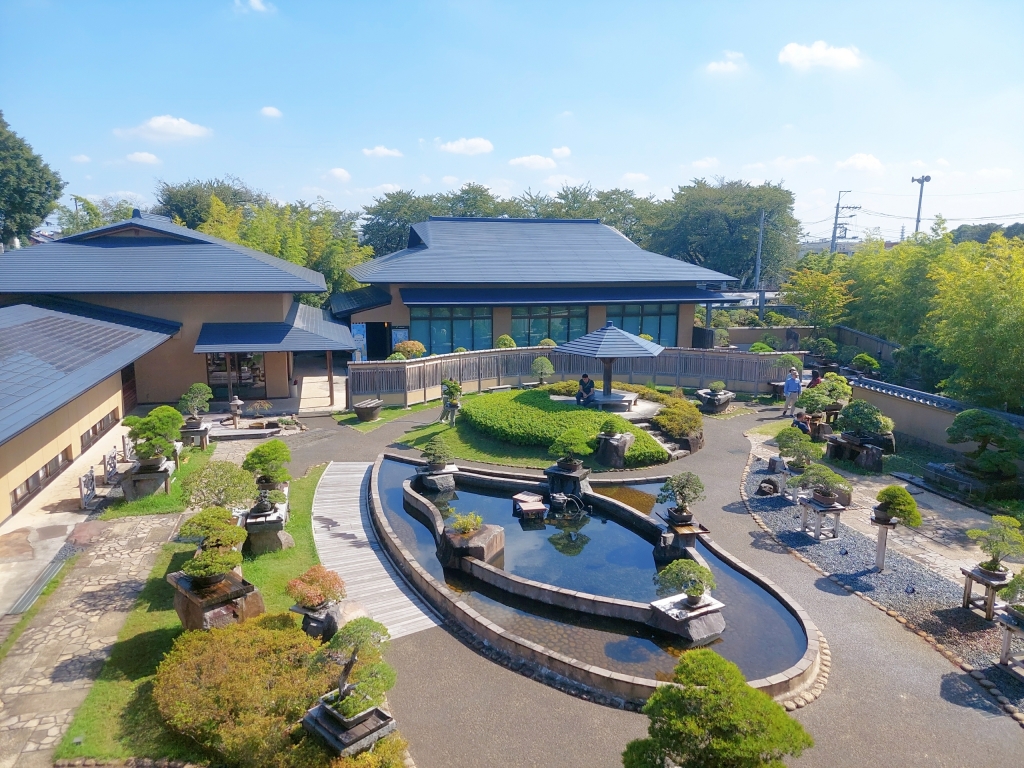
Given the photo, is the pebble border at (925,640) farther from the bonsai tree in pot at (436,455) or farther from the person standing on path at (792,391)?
the person standing on path at (792,391)

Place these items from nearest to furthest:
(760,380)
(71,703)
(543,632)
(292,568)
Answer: (71,703)
(543,632)
(292,568)
(760,380)

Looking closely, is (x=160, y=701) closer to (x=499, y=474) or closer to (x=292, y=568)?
(x=292, y=568)

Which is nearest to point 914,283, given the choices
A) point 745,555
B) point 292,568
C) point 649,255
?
point 649,255

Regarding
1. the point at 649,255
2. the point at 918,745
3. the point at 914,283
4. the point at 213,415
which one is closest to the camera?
the point at 918,745

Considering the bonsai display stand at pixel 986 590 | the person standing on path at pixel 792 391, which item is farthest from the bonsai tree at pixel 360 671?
the person standing on path at pixel 792 391

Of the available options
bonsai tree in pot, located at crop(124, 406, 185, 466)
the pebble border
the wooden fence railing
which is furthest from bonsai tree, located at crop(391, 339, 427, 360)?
the pebble border

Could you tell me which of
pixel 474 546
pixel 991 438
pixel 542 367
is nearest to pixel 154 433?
pixel 474 546
